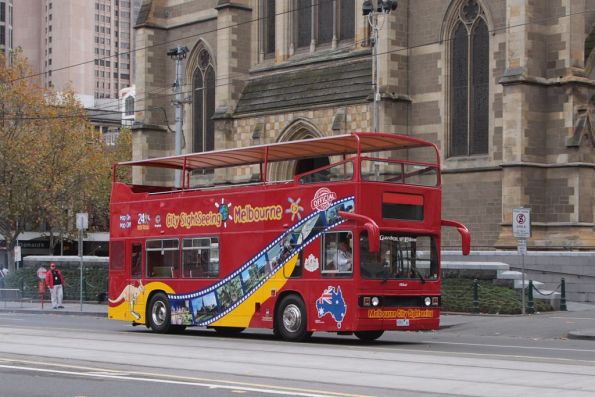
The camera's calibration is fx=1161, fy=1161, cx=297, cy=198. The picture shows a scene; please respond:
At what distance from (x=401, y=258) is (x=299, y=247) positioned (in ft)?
6.19

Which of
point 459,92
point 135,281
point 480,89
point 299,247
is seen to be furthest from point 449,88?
point 299,247

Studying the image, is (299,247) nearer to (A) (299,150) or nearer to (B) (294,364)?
(A) (299,150)

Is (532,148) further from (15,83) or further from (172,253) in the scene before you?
(15,83)

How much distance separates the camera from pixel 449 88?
1517 inches

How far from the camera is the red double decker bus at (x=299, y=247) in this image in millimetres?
20125

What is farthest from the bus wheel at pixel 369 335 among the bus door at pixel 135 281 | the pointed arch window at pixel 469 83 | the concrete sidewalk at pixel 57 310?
the pointed arch window at pixel 469 83

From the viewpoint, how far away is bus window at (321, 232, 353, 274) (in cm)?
2014

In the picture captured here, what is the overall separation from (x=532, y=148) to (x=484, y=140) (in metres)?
2.41

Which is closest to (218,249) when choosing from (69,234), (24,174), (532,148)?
(532,148)

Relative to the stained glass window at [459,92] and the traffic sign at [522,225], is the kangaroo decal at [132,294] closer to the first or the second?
the traffic sign at [522,225]

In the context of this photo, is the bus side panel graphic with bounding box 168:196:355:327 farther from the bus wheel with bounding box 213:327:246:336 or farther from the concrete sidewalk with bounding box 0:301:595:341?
the concrete sidewalk with bounding box 0:301:595:341

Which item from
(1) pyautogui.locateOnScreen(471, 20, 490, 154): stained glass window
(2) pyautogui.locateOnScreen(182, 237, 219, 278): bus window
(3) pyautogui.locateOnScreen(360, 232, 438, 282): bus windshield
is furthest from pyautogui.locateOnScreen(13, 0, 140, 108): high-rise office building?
(3) pyautogui.locateOnScreen(360, 232, 438, 282): bus windshield

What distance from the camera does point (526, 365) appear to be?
15.9 meters

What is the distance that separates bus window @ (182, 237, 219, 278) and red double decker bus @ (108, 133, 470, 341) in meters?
0.02
